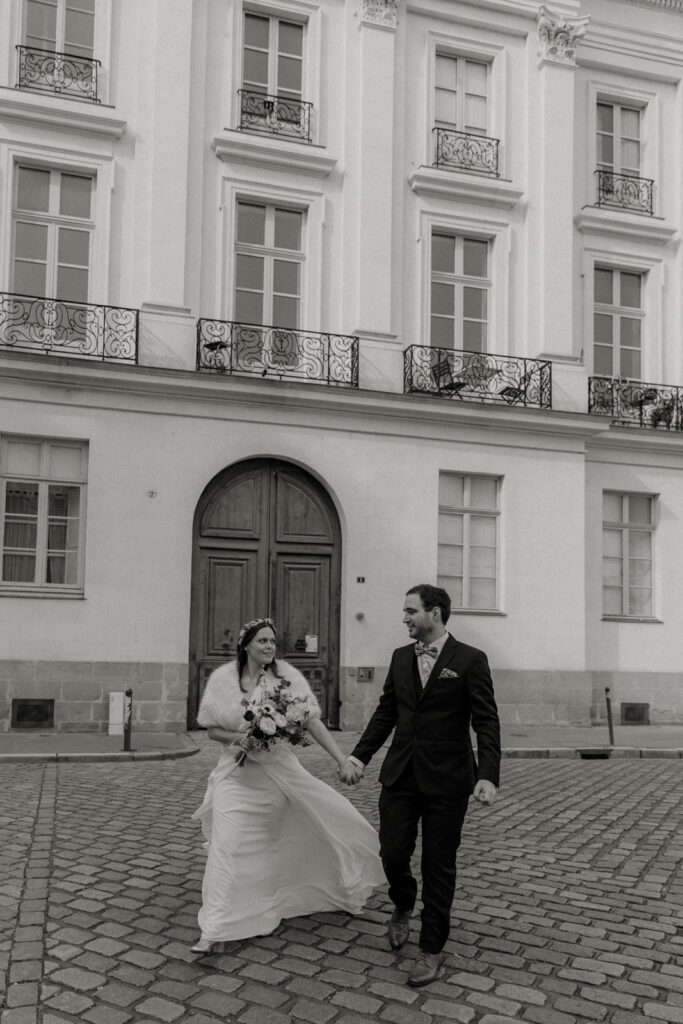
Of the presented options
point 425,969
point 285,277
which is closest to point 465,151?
point 285,277

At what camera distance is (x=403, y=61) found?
1914 cm

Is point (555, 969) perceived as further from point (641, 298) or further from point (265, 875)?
point (641, 298)

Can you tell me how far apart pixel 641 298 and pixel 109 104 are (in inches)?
427

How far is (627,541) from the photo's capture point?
20438 mm

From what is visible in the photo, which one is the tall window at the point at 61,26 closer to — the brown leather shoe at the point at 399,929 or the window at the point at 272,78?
the window at the point at 272,78

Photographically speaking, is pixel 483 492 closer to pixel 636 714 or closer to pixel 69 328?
pixel 636 714

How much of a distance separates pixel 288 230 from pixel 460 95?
4449mm

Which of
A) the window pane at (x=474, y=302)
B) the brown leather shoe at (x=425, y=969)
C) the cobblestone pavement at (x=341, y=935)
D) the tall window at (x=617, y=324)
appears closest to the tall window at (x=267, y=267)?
the window pane at (x=474, y=302)

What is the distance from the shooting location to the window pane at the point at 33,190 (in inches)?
667

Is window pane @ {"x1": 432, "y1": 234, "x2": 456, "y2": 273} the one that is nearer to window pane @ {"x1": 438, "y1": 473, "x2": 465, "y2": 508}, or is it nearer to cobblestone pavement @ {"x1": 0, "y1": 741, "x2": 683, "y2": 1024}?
window pane @ {"x1": 438, "y1": 473, "x2": 465, "y2": 508}

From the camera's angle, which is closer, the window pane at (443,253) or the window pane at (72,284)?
the window pane at (72,284)

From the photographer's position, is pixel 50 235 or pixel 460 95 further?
pixel 460 95

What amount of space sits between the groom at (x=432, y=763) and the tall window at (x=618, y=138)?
18.0m

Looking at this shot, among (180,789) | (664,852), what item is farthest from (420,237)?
(664,852)
